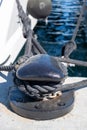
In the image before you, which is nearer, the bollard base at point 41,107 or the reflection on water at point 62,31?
the bollard base at point 41,107

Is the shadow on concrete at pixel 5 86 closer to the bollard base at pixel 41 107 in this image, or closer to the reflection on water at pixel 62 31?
the bollard base at pixel 41 107

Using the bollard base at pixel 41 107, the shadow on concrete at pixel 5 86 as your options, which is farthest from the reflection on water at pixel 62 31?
the bollard base at pixel 41 107

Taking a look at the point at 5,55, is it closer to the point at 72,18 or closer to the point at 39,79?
the point at 39,79

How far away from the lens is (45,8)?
2.66m

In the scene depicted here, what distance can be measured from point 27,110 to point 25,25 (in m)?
0.60

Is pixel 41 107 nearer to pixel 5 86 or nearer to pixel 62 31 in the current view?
pixel 5 86

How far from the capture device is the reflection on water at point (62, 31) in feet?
11.9

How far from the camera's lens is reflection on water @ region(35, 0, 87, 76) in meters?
3.62

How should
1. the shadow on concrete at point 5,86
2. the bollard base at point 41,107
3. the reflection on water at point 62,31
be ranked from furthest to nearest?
the reflection on water at point 62,31, the shadow on concrete at point 5,86, the bollard base at point 41,107

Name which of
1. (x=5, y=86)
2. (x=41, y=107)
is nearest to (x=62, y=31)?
(x=5, y=86)

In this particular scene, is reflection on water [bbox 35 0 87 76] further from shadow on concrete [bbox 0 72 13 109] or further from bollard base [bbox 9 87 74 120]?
bollard base [bbox 9 87 74 120]

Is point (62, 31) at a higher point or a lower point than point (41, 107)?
lower

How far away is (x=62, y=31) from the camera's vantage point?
4066 mm

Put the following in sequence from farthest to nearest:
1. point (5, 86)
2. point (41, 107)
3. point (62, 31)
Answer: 1. point (62, 31)
2. point (5, 86)
3. point (41, 107)
